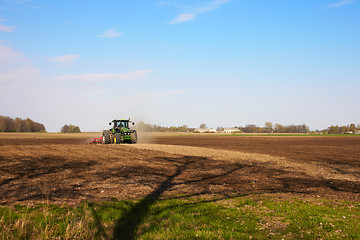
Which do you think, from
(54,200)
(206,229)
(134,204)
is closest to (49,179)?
(54,200)

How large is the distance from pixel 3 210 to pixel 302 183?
41.3 ft

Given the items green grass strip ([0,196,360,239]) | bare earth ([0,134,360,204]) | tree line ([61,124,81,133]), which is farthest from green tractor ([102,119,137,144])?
tree line ([61,124,81,133])

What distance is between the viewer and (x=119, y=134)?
37.8 meters

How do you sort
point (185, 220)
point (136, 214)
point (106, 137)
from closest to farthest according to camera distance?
1. point (185, 220)
2. point (136, 214)
3. point (106, 137)

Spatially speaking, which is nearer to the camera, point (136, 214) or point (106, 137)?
point (136, 214)

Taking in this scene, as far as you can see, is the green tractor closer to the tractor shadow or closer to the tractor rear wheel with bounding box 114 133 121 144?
the tractor rear wheel with bounding box 114 133 121 144

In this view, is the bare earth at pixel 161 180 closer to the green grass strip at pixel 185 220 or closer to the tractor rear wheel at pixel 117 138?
the green grass strip at pixel 185 220

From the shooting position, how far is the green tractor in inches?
1495

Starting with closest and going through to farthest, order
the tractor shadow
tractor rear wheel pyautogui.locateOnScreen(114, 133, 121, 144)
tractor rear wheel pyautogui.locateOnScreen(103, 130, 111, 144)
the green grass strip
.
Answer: the green grass strip, the tractor shadow, tractor rear wheel pyautogui.locateOnScreen(114, 133, 121, 144), tractor rear wheel pyautogui.locateOnScreen(103, 130, 111, 144)

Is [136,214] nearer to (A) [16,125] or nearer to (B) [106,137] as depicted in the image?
(B) [106,137]

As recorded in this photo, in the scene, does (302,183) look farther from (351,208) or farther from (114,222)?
(114,222)

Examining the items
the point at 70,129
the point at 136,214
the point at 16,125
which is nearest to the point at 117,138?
the point at 136,214

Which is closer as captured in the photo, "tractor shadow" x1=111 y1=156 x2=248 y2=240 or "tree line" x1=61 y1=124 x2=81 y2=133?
"tractor shadow" x1=111 y1=156 x2=248 y2=240

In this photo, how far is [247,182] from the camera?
14.0m
